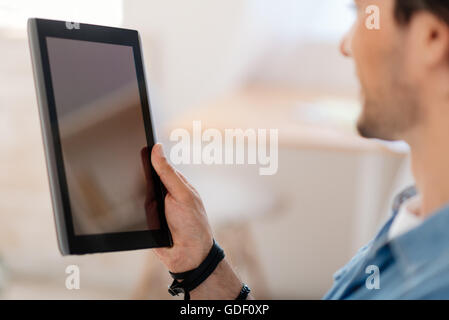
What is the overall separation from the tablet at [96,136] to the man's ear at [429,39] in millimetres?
225

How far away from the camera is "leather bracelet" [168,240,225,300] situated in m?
0.52

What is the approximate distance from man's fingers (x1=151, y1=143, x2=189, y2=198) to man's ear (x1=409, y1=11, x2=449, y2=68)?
0.22m

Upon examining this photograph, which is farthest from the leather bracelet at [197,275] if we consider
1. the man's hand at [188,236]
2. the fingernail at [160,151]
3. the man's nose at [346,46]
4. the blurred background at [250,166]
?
the blurred background at [250,166]

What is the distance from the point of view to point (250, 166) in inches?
72.5

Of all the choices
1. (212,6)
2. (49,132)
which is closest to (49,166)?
(49,132)

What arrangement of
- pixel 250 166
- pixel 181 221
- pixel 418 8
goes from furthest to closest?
pixel 250 166 < pixel 181 221 < pixel 418 8

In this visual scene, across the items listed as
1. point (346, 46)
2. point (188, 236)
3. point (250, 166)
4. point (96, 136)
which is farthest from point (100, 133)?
point (250, 166)

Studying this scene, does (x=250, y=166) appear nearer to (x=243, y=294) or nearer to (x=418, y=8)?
(x=243, y=294)

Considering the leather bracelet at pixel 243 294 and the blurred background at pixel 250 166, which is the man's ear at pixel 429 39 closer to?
the leather bracelet at pixel 243 294

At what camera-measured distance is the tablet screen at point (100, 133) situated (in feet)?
1.47

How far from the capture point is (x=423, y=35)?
16.0 inches

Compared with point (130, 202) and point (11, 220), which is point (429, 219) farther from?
point (11, 220)

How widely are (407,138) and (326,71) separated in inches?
70.6

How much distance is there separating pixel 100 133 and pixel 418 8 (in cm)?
27
